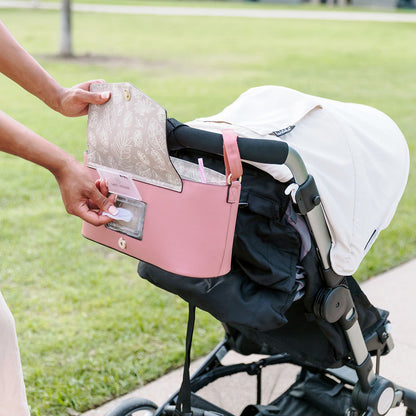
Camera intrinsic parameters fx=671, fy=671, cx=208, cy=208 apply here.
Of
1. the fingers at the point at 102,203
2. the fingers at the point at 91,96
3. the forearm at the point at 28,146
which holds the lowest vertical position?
the fingers at the point at 102,203

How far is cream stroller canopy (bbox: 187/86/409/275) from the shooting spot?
2195 millimetres

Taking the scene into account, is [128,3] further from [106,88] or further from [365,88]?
[106,88]

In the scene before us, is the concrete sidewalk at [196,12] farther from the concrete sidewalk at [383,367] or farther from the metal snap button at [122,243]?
the metal snap button at [122,243]

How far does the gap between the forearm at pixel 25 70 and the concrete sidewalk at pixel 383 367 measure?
1.48m

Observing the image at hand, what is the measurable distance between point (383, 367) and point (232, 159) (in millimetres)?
1959

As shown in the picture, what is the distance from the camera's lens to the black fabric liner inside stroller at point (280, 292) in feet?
6.78

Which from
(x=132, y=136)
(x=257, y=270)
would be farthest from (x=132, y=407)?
(x=132, y=136)

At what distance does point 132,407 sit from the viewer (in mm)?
2594

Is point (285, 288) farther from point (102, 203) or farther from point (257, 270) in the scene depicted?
point (102, 203)

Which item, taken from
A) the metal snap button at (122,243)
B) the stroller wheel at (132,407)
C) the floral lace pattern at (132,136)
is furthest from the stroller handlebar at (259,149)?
the stroller wheel at (132,407)

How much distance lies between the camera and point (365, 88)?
11.5m

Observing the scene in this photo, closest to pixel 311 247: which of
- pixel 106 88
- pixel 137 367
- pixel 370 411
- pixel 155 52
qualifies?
pixel 370 411

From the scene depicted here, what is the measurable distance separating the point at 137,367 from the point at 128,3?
2924 cm

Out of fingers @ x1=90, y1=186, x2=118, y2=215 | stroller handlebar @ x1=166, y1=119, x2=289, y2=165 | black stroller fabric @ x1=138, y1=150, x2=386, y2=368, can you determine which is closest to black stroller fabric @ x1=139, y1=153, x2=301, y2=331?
black stroller fabric @ x1=138, y1=150, x2=386, y2=368
